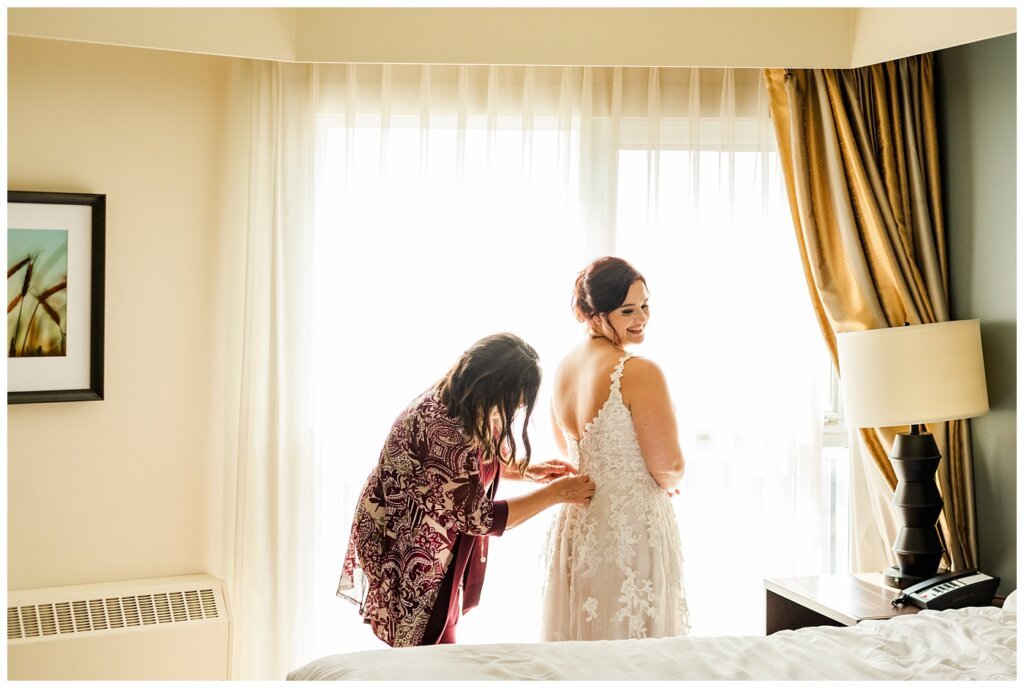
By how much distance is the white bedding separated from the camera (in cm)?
170

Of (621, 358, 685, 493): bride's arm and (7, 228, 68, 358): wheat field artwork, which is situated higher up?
(7, 228, 68, 358): wheat field artwork

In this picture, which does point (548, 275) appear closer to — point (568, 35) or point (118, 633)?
point (568, 35)

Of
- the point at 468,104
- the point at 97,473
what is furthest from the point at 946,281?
the point at 97,473

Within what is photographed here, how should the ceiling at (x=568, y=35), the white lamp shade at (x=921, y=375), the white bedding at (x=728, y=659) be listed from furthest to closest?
the ceiling at (x=568, y=35) < the white lamp shade at (x=921, y=375) < the white bedding at (x=728, y=659)

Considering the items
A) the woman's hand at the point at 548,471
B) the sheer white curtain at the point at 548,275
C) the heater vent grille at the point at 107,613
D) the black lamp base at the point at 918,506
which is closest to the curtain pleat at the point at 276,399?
the sheer white curtain at the point at 548,275

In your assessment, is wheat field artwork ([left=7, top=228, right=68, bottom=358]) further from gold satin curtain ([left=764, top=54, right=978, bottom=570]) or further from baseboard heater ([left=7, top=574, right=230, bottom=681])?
gold satin curtain ([left=764, top=54, right=978, bottom=570])

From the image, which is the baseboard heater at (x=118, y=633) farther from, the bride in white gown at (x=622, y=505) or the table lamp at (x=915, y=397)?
the table lamp at (x=915, y=397)

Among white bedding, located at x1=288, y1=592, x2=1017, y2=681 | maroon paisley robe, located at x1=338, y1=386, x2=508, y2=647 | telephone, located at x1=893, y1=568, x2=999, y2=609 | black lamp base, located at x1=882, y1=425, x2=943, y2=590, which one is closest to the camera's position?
white bedding, located at x1=288, y1=592, x2=1017, y2=681

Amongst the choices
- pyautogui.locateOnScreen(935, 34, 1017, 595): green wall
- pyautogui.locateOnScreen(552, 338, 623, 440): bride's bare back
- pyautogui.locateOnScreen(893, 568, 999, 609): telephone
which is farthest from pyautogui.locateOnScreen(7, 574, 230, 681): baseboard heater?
pyautogui.locateOnScreen(935, 34, 1017, 595): green wall

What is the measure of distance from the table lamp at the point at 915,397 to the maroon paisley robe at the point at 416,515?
113cm

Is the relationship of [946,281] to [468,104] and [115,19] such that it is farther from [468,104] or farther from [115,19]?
[115,19]

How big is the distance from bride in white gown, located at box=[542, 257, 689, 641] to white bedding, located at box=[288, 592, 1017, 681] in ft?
1.95

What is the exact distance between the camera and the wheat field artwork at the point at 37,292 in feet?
9.63

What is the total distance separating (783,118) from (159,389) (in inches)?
93.8
